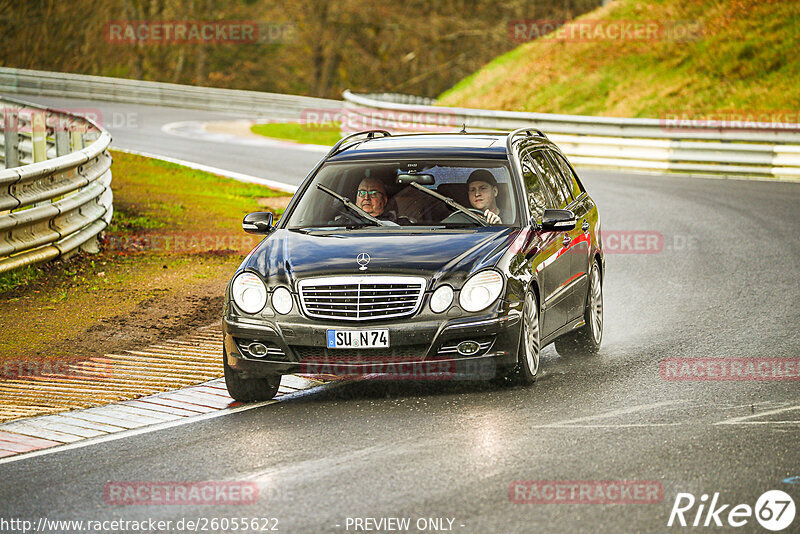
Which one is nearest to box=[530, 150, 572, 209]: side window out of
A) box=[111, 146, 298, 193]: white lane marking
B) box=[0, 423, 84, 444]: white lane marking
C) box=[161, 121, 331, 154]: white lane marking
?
box=[0, 423, 84, 444]: white lane marking

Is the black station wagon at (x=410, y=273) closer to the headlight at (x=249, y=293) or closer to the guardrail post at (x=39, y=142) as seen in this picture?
the headlight at (x=249, y=293)

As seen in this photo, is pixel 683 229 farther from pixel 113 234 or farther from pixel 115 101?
pixel 115 101

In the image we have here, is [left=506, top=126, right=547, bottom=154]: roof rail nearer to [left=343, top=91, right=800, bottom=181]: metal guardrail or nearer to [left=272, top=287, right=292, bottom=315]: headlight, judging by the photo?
[left=272, top=287, right=292, bottom=315]: headlight

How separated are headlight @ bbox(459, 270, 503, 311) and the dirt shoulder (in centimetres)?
340

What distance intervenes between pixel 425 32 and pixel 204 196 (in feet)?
137

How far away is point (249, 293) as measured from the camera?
26.2ft

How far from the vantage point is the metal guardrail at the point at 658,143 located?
2416cm

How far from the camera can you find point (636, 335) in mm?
10430

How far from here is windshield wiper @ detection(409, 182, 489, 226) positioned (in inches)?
342

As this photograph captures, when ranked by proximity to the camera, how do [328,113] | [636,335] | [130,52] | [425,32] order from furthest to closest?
[130,52] → [425,32] → [328,113] → [636,335]

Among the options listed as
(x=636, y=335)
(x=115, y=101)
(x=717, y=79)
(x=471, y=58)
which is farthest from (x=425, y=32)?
(x=636, y=335)

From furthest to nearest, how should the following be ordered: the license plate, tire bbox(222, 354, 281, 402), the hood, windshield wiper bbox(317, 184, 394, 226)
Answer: windshield wiper bbox(317, 184, 394, 226) → tire bbox(222, 354, 281, 402) → the hood → the license plate

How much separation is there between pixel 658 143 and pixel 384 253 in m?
18.7

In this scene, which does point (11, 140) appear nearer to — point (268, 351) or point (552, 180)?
point (552, 180)
